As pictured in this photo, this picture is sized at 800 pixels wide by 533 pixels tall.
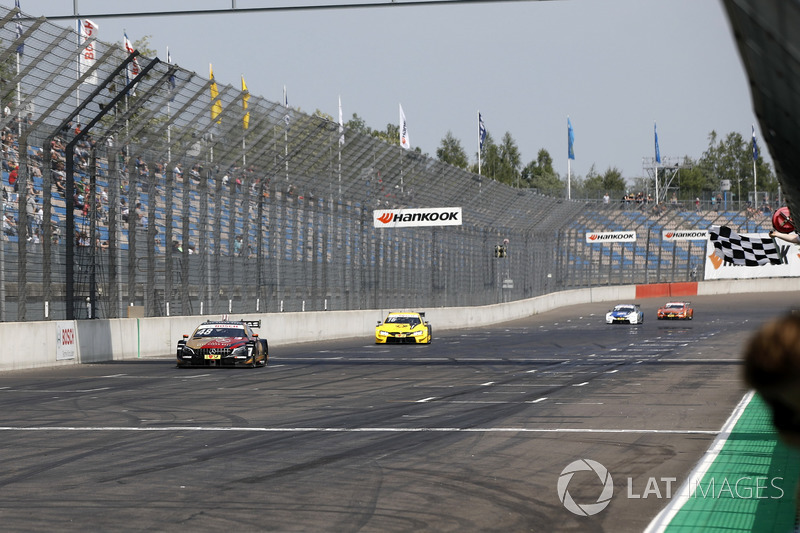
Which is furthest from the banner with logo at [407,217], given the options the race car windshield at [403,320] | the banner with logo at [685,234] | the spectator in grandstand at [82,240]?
the banner with logo at [685,234]

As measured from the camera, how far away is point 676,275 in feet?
311

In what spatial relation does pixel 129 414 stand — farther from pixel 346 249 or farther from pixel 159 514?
pixel 346 249

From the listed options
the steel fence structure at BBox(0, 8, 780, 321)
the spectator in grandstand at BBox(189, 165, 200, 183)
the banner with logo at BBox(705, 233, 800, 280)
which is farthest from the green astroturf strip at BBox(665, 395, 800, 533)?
the banner with logo at BBox(705, 233, 800, 280)

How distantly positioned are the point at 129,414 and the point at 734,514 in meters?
9.86

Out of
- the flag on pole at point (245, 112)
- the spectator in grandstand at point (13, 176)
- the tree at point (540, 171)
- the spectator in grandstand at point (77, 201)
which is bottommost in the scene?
the spectator in grandstand at point (77, 201)

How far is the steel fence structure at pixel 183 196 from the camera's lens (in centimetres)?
2655

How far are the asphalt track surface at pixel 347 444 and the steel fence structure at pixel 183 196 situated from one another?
4.09m

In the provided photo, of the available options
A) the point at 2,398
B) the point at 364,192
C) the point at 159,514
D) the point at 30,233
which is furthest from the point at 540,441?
the point at 364,192

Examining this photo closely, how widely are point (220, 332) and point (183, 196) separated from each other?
315 inches

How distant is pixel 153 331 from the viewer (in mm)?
33156

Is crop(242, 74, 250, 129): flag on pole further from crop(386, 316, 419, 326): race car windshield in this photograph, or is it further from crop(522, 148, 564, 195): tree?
crop(522, 148, 564, 195): tree

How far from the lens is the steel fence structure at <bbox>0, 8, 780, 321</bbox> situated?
26547 millimetres

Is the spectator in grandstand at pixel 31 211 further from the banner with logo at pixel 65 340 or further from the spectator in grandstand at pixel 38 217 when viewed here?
the banner with logo at pixel 65 340

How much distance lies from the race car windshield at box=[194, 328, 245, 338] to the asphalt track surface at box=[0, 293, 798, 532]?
1.56m
